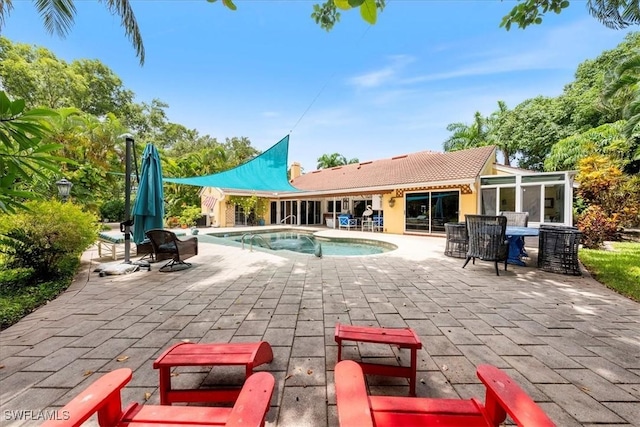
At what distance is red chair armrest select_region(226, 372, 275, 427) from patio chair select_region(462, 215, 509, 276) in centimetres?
552

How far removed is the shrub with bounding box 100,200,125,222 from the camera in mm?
19750

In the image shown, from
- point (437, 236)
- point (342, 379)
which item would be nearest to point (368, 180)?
point (437, 236)

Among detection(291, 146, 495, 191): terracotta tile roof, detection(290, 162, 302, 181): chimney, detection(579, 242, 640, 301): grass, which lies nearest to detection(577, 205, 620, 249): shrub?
detection(579, 242, 640, 301): grass

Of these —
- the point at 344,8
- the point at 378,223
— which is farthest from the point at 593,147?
the point at 344,8

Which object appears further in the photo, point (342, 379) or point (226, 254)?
point (226, 254)

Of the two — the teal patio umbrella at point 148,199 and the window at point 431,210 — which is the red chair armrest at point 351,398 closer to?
the teal patio umbrella at point 148,199

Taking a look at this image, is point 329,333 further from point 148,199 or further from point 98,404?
point 148,199

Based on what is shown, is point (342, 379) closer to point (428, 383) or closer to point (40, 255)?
point (428, 383)

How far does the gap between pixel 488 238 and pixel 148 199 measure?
745 centimetres

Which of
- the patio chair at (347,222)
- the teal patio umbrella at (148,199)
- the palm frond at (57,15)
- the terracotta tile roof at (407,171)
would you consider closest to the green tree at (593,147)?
the terracotta tile roof at (407,171)

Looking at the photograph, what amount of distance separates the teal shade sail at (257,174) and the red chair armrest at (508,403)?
354 inches

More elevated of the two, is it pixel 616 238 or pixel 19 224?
pixel 19 224

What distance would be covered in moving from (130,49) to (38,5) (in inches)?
59.8

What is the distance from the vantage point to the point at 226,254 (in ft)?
25.4
